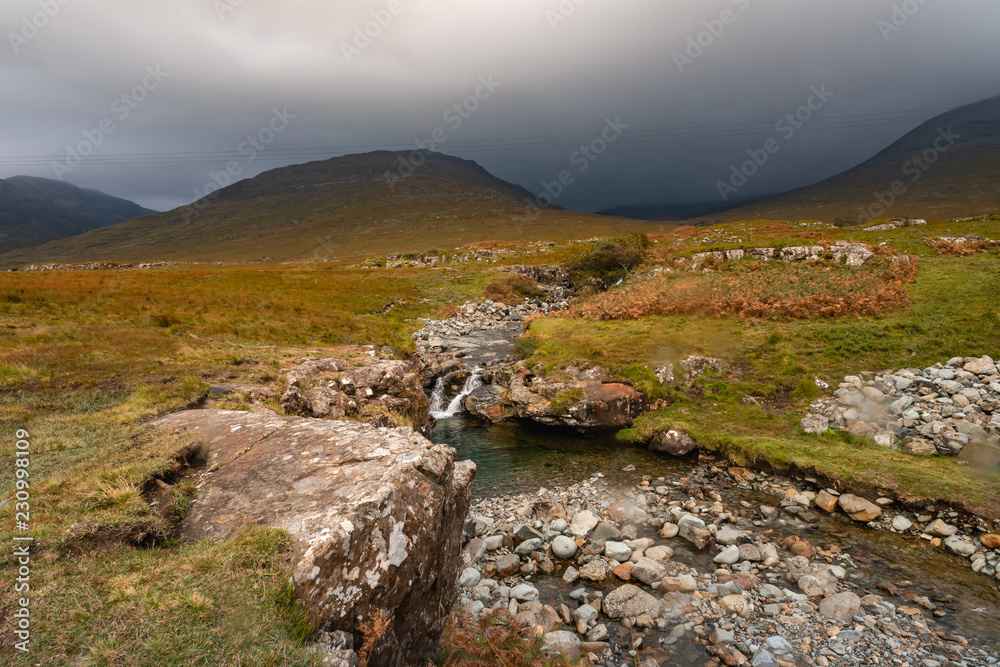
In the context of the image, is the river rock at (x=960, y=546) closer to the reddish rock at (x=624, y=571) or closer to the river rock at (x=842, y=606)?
the river rock at (x=842, y=606)

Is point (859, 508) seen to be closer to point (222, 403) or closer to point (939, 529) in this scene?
point (939, 529)

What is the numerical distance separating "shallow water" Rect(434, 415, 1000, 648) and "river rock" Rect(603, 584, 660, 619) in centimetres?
118

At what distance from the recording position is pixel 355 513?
5.70 m

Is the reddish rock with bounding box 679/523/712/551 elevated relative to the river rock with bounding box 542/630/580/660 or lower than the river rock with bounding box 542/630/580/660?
lower

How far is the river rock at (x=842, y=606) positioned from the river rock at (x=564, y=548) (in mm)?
5844

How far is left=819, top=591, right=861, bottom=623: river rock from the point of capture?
8.99 m

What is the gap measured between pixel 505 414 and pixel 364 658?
16918mm

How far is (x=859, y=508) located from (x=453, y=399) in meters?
18.4

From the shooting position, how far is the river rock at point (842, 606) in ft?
29.5

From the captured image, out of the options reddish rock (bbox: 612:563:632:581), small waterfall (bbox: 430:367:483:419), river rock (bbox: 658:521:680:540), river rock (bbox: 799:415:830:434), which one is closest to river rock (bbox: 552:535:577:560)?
reddish rock (bbox: 612:563:632:581)

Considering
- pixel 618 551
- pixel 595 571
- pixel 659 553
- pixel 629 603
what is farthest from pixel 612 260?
pixel 629 603

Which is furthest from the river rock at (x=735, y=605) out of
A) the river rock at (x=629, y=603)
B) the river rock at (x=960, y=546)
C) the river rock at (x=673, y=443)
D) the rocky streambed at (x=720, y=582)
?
the river rock at (x=673, y=443)

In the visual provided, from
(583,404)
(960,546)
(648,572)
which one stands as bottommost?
(648,572)

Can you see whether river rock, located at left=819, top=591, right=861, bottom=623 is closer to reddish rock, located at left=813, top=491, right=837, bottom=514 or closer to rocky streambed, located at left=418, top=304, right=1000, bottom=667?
rocky streambed, located at left=418, top=304, right=1000, bottom=667
